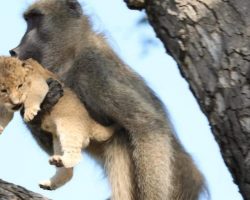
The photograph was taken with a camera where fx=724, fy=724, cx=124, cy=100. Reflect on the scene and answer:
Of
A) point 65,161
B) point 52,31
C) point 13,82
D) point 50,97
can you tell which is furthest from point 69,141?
point 52,31

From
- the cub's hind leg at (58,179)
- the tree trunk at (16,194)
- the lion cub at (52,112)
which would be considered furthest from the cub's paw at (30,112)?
the tree trunk at (16,194)

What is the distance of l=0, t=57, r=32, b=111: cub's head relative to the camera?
5.13 meters

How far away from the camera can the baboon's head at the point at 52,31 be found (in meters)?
6.49

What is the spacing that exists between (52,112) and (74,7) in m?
1.77

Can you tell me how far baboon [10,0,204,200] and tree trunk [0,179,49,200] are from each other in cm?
183

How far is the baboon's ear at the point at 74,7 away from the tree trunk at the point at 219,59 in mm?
3535

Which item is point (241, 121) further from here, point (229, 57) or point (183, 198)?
point (183, 198)

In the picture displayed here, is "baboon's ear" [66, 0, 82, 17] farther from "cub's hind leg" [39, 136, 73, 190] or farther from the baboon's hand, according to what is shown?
"cub's hind leg" [39, 136, 73, 190]

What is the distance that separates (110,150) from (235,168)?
3083 mm

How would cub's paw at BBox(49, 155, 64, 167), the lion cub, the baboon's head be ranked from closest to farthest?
cub's paw at BBox(49, 155, 64, 167), the lion cub, the baboon's head

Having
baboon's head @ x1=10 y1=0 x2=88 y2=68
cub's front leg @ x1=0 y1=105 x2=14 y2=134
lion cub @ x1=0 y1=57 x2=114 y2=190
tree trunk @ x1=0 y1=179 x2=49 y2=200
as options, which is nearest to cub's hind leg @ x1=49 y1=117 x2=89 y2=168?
lion cub @ x1=0 y1=57 x2=114 y2=190

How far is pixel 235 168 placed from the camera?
300 cm

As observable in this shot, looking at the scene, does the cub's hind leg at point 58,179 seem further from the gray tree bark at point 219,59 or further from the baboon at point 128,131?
the gray tree bark at point 219,59

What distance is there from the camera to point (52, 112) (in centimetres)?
546
